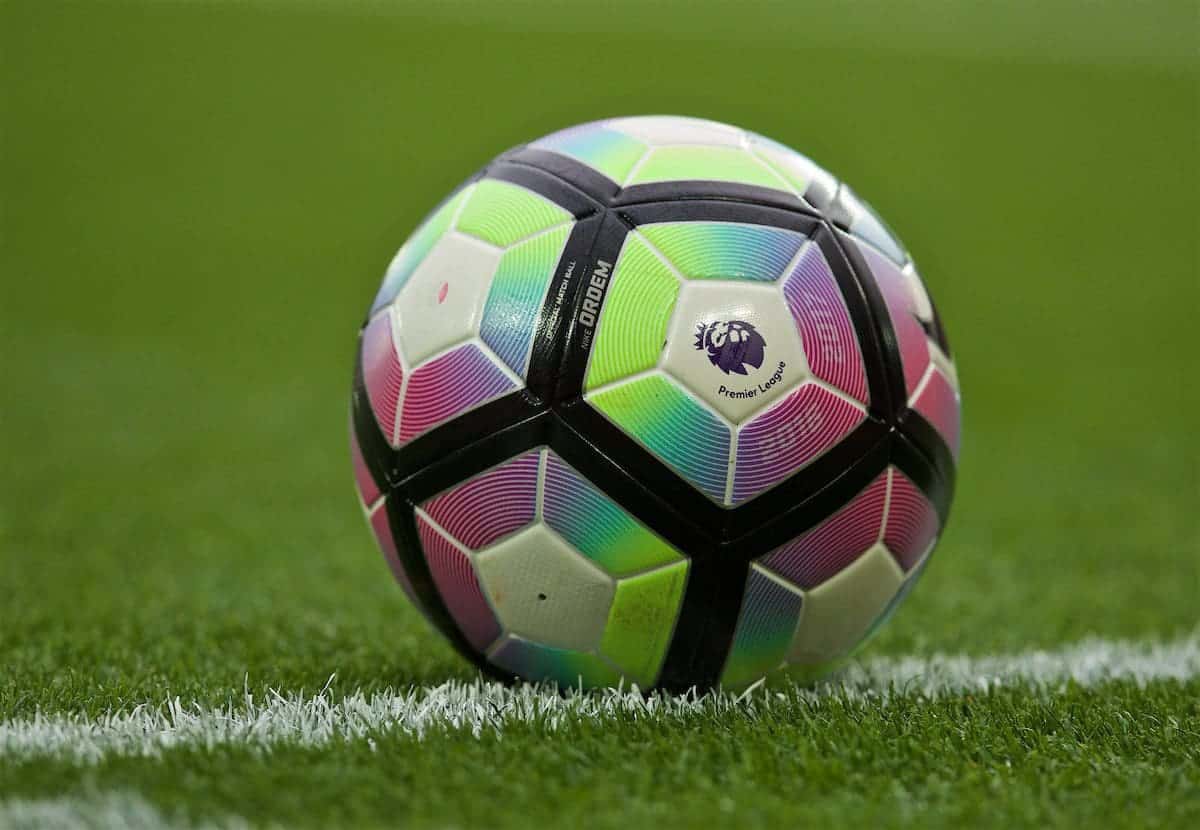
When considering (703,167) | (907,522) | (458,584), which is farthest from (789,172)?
(458,584)

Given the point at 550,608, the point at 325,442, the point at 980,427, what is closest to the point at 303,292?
the point at 325,442

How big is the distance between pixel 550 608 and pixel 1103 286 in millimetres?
11872

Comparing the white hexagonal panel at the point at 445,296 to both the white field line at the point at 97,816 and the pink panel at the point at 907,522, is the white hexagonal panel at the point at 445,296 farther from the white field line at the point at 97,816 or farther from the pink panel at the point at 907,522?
the white field line at the point at 97,816

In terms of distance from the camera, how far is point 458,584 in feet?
9.84

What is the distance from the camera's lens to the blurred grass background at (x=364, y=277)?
4445mm

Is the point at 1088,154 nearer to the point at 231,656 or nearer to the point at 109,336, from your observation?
the point at 109,336

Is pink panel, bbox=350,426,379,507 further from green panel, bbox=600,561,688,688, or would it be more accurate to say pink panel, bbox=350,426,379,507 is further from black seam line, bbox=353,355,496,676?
green panel, bbox=600,561,688,688

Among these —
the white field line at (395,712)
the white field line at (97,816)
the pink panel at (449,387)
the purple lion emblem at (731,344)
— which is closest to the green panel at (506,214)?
the pink panel at (449,387)

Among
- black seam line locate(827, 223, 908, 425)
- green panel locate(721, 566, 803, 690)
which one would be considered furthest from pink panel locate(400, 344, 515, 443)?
black seam line locate(827, 223, 908, 425)

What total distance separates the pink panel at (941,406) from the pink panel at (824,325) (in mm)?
209

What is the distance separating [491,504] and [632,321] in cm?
47

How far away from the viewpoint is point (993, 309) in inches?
504

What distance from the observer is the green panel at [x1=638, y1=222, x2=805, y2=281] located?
2861 millimetres

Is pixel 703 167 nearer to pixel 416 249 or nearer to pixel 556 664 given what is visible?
pixel 416 249
